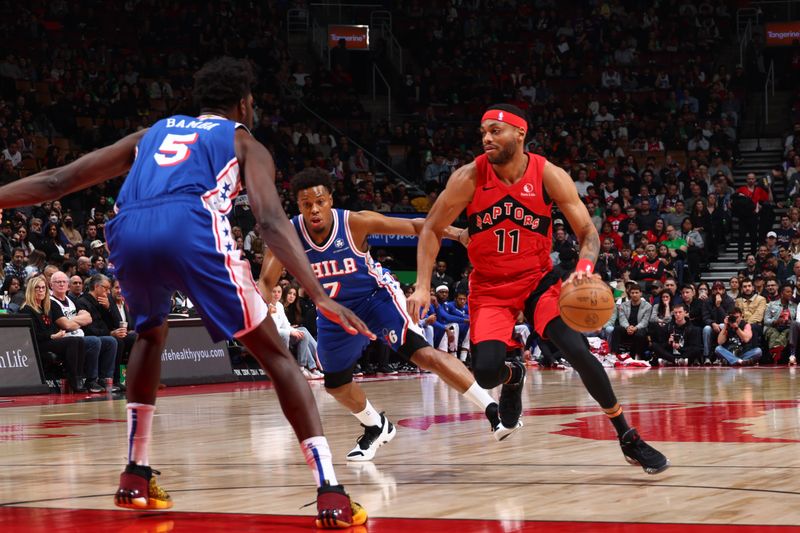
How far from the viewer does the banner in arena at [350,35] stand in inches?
1130

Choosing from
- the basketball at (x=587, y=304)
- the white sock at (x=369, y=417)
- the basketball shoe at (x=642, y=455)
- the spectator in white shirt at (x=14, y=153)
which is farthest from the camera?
the spectator in white shirt at (x=14, y=153)

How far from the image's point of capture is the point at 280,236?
4035mm

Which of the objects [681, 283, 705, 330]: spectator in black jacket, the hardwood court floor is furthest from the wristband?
[681, 283, 705, 330]: spectator in black jacket

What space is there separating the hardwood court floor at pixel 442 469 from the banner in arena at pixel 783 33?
19.0 m

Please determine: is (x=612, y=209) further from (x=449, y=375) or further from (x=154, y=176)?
(x=154, y=176)

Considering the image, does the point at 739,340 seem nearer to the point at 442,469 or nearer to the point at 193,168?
the point at 442,469

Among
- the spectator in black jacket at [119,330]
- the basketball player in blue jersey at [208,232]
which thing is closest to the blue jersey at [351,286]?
the basketball player in blue jersey at [208,232]

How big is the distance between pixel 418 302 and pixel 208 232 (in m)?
1.86

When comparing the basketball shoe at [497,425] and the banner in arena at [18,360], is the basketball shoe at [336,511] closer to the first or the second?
the basketball shoe at [497,425]

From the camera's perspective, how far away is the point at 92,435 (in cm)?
823

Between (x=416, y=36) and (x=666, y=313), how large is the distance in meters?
14.0

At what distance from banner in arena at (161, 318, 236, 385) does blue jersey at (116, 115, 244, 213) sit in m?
10.2

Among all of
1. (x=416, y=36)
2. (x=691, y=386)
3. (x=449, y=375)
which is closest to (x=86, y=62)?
(x=416, y=36)

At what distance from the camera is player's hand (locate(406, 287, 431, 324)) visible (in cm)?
582
